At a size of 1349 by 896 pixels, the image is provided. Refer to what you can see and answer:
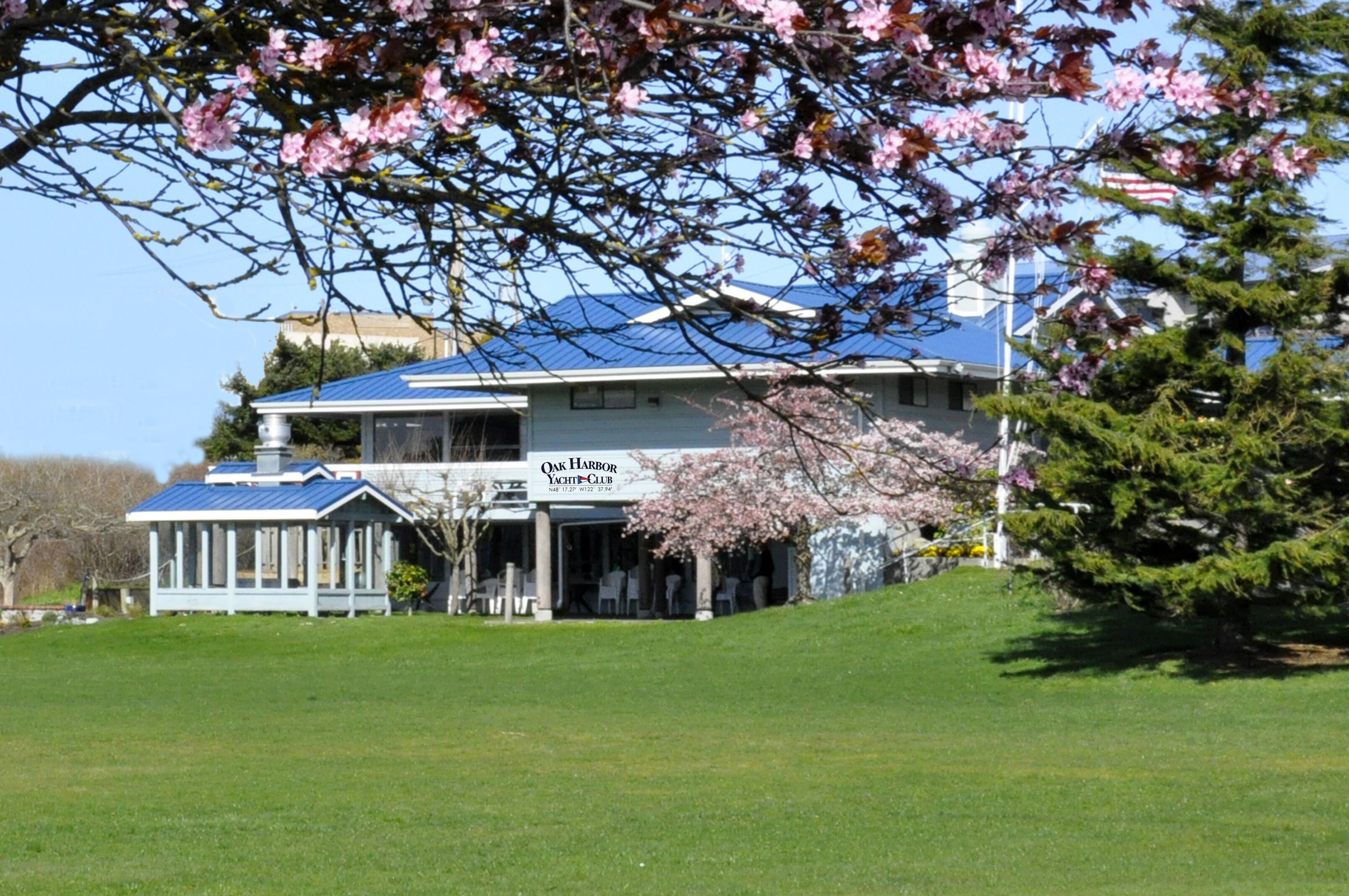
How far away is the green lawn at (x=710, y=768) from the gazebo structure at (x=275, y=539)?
25.5 feet

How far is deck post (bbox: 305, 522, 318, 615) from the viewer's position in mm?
36125

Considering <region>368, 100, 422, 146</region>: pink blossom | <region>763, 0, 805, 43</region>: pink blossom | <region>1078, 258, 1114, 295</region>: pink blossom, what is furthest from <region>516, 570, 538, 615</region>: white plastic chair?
<region>763, 0, 805, 43</region>: pink blossom

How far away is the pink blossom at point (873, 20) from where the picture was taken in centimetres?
430

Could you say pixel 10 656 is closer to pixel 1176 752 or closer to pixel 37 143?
pixel 1176 752

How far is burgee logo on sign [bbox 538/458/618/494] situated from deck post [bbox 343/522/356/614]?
448cm

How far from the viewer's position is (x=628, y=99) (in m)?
4.64

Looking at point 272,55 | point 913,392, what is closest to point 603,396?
point 913,392

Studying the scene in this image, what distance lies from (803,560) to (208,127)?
29.7 meters

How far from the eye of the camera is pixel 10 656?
30.6m

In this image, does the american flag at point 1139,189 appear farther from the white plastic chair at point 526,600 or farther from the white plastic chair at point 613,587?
the white plastic chair at point 526,600

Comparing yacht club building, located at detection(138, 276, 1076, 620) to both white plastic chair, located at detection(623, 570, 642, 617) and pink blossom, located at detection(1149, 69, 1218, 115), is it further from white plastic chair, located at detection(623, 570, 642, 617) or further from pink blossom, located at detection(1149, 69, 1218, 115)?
pink blossom, located at detection(1149, 69, 1218, 115)

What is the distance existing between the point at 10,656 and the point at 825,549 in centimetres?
1526

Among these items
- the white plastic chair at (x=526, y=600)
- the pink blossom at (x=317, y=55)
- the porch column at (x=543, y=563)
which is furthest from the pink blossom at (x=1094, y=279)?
the white plastic chair at (x=526, y=600)

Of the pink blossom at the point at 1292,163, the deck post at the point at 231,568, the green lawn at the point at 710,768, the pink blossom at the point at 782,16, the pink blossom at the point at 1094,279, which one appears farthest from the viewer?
the deck post at the point at 231,568
